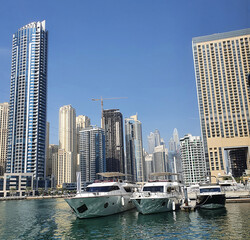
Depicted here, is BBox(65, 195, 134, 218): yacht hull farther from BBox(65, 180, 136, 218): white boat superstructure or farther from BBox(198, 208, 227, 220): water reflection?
BBox(198, 208, 227, 220): water reflection

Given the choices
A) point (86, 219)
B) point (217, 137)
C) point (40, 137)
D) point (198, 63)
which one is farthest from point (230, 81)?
point (40, 137)

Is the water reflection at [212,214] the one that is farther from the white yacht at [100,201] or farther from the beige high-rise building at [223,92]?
the beige high-rise building at [223,92]

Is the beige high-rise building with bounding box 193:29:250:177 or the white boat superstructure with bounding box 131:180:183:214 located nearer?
the white boat superstructure with bounding box 131:180:183:214

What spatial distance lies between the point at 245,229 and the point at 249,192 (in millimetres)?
42391

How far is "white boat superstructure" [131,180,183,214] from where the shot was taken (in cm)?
4016

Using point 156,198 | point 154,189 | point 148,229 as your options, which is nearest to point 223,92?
point 154,189

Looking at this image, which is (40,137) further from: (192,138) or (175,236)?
(175,236)

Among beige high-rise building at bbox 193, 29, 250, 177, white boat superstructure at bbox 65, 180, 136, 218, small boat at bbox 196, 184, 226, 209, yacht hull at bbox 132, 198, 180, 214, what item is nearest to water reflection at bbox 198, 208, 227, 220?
small boat at bbox 196, 184, 226, 209

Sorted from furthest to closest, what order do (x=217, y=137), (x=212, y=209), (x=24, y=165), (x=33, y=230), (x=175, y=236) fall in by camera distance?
(x=24, y=165) → (x=217, y=137) → (x=212, y=209) → (x=33, y=230) → (x=175, y=236)

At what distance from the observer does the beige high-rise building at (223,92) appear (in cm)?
13250

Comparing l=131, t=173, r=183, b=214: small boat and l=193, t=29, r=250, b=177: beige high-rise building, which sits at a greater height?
l=193, t=29, r=250, b=177: beige high-rise building

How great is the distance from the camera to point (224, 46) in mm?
144000

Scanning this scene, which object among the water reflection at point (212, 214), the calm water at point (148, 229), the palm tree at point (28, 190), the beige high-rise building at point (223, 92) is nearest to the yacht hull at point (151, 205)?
the calm water at point (148, 229)

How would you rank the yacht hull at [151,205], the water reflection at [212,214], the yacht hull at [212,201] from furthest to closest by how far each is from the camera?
the yacht hull at [212,201] < the yacht hull at [151,205] < the water reflection at [212,214]
